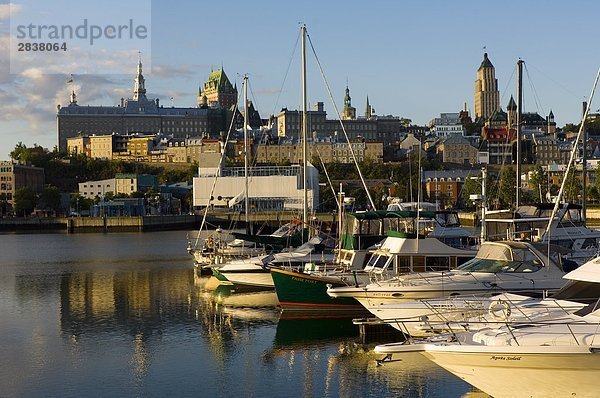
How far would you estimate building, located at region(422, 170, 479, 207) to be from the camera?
15812 cm

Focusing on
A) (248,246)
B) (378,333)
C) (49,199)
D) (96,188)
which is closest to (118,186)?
(96,188)

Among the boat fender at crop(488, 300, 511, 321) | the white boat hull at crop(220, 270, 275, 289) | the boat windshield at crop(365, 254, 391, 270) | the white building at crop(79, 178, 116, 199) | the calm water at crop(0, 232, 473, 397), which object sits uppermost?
the white building at crop(79, 178, 116, 199)

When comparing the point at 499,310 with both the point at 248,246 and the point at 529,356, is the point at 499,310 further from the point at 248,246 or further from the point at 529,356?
the point at 248,246

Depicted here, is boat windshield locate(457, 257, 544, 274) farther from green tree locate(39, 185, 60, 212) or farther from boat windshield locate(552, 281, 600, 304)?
green tree locate(39, 185, 60, 212)

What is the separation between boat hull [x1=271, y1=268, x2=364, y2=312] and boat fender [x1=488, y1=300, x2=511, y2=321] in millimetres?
9787

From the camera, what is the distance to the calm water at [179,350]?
23484 mm

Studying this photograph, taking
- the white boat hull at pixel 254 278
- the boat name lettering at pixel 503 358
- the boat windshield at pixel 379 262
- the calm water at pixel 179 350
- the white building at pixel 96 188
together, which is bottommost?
the calm water at pixel 179 350

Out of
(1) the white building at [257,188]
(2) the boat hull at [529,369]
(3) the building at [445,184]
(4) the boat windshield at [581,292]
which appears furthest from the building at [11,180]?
(2) the boat hull at [529,369]

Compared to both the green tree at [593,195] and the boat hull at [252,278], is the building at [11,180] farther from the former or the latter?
the boat hull at [252,278]

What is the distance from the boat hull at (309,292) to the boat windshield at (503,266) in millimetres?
4949

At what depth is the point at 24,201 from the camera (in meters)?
155

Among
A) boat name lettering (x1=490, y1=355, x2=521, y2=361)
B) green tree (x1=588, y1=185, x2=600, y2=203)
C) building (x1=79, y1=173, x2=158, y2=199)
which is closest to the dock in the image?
boat name lettering (x1=490, y1=355, x2=521, y2=361)

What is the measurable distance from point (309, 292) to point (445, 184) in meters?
132

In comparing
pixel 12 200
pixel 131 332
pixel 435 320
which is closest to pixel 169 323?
pixel 131 332
